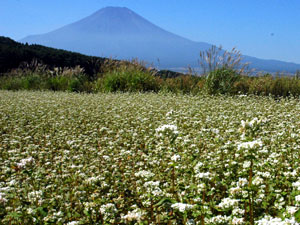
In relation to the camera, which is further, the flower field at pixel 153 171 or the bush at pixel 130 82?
the bush at pixel 130 82

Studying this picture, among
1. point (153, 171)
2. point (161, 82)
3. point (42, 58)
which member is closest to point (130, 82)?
point (161, 82)

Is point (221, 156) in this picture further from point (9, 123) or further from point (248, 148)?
point (9, 123)

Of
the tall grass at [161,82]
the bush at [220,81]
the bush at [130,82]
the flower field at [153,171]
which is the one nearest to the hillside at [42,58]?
the tall grass at [161,82]

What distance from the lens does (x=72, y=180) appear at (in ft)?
13.1

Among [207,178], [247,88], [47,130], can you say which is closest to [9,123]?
[47,130]

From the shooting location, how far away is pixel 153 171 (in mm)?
4398

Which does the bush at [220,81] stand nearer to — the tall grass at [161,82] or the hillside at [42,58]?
the tall grass at [161,82]

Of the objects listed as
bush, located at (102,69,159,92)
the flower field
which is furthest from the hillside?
the flower field

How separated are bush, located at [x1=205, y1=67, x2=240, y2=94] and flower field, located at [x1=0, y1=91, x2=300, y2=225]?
3199 millimetres

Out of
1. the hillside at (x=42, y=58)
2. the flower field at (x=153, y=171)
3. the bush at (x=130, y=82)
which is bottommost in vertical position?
the flower field at (x=153, y=171)

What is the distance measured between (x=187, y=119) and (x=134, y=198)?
376 centimetres

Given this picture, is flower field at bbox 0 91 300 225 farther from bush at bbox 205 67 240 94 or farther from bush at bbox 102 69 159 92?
bush at bbox 102 69 159 92

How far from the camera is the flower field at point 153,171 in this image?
2.83 meters

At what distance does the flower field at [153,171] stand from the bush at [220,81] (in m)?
3.20
